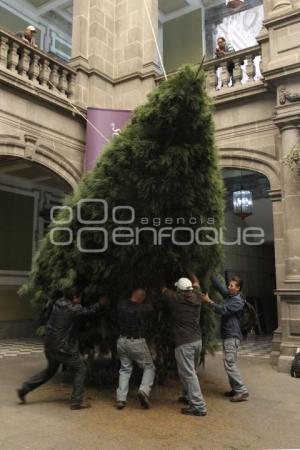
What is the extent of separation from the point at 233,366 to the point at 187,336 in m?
0.98

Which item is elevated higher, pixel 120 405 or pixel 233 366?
pixel 233 366

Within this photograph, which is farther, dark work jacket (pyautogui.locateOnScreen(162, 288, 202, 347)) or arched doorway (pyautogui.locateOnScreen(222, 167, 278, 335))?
arched doorway (pyautogui.locateOnScreen(222, 167, 278, 335))

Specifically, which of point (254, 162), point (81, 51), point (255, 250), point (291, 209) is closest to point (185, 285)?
point (291, 209)

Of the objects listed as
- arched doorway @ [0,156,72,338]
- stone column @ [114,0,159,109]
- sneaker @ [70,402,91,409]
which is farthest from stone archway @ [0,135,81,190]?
sneaker @ [70,402,91,409]

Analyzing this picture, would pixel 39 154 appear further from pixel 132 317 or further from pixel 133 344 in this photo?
pixel 133 344

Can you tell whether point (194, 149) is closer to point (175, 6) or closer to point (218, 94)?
point (218, 94)

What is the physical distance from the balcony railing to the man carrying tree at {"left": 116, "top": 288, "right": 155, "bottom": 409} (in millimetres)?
5831

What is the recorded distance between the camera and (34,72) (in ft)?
32.4

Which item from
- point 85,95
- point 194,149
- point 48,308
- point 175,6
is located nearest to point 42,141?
point 85,95

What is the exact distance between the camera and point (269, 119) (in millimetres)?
9516

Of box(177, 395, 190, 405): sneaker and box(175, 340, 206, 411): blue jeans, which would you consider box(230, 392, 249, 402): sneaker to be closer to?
box(177, 395, 190, 405): sneaker

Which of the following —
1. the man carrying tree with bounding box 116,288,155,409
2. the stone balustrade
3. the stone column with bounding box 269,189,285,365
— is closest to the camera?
the man carrying tree with bounding box 116,288,155,409

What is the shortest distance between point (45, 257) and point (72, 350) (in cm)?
161

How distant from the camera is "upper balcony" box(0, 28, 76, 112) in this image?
926 centimetres
